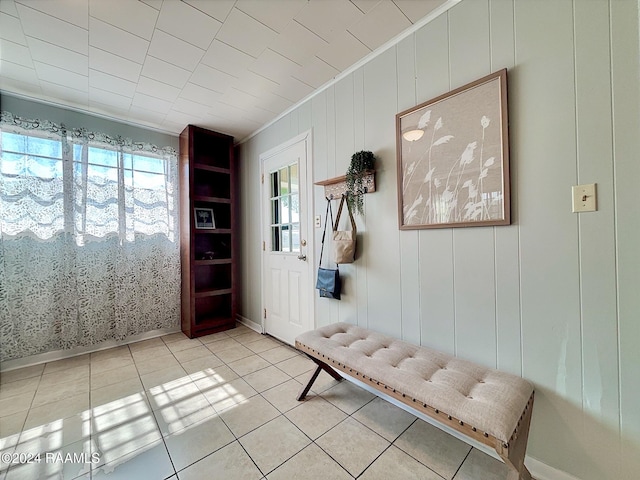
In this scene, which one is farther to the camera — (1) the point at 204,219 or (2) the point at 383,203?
(1) the point at 204,219

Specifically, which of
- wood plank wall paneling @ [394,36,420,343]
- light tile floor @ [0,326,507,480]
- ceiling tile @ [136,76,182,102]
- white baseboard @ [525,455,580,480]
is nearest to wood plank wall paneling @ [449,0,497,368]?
wood plank wall paneling @ [394,36,420,343]

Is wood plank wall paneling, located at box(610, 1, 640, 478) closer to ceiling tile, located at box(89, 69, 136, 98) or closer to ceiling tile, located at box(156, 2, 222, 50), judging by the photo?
ceiling tile, located at box(156, 2, 222, 50)

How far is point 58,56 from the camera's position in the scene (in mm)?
1854

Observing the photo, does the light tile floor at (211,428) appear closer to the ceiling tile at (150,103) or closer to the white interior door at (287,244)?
the white interior door at (287,244)

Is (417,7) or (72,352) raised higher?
(417,7)

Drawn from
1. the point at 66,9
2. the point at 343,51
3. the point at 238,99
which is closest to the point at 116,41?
the point at 66,9

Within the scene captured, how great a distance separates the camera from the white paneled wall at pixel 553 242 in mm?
1013

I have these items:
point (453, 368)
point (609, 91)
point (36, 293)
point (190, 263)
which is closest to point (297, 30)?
point (609, 91)

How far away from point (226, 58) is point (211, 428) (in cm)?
256

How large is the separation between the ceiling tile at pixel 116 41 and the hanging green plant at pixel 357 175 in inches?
65.4

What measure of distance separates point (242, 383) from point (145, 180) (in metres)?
2.54

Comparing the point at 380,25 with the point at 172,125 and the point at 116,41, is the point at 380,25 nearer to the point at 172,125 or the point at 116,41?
the point at 116,41

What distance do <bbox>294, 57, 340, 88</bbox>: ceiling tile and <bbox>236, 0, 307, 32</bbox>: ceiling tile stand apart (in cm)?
41

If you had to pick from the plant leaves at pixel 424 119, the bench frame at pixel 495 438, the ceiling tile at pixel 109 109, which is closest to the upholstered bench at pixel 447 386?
the bench frame at pixel 495 438
